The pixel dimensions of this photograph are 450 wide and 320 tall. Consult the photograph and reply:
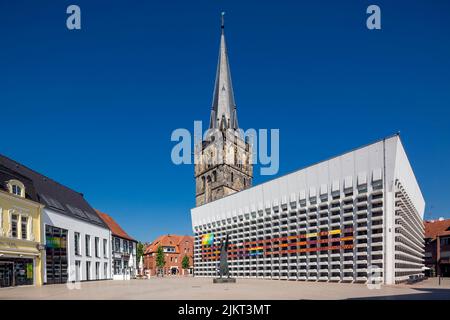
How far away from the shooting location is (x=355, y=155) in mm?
47812

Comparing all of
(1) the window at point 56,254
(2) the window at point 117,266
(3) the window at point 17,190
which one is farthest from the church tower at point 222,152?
(3) the window at point 17,190

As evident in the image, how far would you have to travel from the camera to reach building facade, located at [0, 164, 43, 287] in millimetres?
35906

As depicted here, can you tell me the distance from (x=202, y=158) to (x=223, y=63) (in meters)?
28.7

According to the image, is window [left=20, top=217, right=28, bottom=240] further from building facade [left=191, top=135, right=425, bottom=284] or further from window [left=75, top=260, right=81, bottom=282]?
building facade [left=191, top=135, right=425, bottom=284]

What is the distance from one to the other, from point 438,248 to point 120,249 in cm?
5736

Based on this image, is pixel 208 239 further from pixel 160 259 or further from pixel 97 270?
pixel 160 259

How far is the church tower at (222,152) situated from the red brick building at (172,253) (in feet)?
40.1

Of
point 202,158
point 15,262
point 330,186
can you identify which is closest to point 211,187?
point 202,158

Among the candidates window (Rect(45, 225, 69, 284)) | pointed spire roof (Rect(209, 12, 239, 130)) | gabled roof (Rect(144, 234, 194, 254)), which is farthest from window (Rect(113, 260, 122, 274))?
pointed spire roof (Rect(209, 12, 239, 130))

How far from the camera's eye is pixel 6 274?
3584 cm

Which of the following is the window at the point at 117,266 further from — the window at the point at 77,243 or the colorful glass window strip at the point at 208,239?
the colorful glass window strip at the point at 208,239

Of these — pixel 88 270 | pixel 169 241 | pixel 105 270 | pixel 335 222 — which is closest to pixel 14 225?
pixel 88 270

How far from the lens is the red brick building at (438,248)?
74.3 metres
